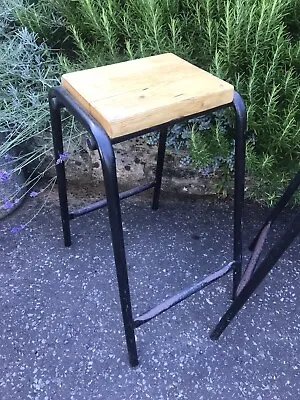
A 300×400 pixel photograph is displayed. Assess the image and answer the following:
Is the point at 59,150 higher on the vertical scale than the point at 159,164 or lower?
higher

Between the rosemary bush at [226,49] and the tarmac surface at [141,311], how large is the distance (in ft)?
1.02

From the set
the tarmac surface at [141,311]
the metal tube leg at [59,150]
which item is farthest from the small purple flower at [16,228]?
the metal tube leg at [59,150]

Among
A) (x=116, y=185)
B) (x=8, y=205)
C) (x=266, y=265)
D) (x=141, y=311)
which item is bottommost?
(x=141, y=311)

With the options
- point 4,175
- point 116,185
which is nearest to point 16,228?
point 4,175

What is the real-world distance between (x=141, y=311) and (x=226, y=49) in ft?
2.96

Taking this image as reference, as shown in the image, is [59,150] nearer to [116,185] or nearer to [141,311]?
[116,185]

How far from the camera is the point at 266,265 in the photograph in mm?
1094

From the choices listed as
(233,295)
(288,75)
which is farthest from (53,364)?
(288,75)

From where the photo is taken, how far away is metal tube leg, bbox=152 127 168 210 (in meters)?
1.63

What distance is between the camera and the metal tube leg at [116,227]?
0.98 metres

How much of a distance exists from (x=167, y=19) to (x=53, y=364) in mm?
1212

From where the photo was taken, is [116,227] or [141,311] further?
[141,311]

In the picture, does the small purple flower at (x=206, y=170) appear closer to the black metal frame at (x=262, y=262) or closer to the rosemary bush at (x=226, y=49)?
the rosemary bush at (x=226, y=49)

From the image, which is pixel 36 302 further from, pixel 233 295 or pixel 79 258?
pixel 233 295
